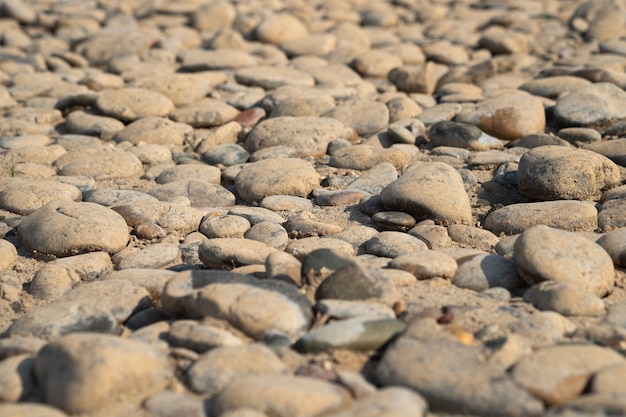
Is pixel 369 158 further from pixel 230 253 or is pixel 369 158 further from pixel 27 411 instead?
pixel 27 411

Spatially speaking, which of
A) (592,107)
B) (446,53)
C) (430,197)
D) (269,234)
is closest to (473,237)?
(430,197)

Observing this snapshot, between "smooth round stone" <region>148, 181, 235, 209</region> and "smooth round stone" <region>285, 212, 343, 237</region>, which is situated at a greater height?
"smooth round stone" <region>285, 212, 343, 237</region>

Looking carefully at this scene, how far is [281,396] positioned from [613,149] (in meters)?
3.46

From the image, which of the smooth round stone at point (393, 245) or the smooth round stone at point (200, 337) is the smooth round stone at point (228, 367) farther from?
the smooth round stone at point (393, 245)

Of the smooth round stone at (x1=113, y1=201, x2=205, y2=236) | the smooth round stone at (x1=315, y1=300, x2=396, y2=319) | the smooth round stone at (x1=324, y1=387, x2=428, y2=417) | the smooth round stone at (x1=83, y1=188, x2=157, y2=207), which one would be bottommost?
the smooth round stone at (x1=83, y1=188, x2=157, y2=207)

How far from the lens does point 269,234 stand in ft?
13.0

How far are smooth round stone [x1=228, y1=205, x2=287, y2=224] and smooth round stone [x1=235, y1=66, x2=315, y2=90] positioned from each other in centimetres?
284

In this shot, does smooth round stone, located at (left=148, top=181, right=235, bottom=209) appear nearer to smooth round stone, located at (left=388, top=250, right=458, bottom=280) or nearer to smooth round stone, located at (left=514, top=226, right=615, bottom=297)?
smooth round stone, located at (left=388, top=250, right=458, bottom=280)

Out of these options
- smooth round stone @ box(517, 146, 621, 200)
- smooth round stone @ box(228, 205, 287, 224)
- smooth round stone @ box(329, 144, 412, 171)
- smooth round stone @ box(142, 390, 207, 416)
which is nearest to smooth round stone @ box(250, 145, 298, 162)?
smooth round stone @ box(329, 144, 412, 171)

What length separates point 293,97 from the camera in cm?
619

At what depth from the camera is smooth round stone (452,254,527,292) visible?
11.1ft

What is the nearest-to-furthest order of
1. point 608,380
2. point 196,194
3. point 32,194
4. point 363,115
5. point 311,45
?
point 608,380, point 32,194, point 196,194, point 363,115, point 311,45

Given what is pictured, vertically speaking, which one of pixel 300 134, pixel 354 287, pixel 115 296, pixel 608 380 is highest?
pixel 608 380

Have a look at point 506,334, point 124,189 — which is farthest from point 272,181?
point 506,334
